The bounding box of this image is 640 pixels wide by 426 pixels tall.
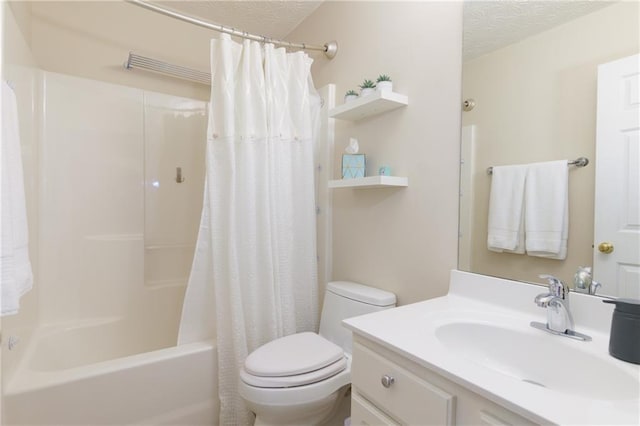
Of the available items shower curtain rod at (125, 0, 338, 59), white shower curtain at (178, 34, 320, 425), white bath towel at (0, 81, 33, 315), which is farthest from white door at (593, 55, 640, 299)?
white bath towel at (0, 81, 33, 315)

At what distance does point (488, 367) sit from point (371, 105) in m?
1.13

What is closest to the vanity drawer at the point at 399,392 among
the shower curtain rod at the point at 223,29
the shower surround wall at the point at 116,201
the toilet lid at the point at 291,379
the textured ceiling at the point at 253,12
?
the toilet lid at the point at 291,379

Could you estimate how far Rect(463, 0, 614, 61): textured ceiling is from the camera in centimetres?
96

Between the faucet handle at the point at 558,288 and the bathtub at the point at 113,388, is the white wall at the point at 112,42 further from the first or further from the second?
the faucet handle at the point at 558,288

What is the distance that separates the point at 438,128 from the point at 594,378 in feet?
3.11

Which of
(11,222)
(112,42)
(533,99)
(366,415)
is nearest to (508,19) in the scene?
(533,99)

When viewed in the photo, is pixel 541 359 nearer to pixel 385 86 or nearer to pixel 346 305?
pixel 346 305

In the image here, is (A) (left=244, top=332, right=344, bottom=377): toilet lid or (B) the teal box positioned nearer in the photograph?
(A) (left=244, top=332, right=344, bottom=377): toilet lid

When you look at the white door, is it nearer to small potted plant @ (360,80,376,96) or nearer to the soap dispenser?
the soap dispenser

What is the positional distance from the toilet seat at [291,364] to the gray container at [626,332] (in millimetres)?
888

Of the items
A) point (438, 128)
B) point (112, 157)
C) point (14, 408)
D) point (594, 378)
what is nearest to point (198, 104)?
point (112, 157)

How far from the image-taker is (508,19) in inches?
44.1

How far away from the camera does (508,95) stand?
1094 millimetres

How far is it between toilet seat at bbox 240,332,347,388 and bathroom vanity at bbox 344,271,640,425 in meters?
0.33
